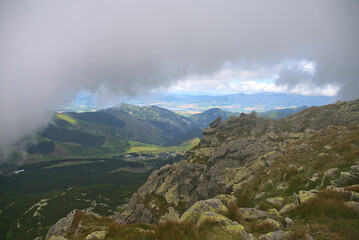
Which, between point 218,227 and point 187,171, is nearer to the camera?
point 218,227

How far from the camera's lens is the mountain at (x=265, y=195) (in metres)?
12.6

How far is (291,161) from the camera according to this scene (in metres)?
37.0

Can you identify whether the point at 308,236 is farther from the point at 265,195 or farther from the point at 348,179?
the point at 265,195

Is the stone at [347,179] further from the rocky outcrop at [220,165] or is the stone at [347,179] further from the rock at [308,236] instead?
the rocky outcrop at [220,165]

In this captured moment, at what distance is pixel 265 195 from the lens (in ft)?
94.4

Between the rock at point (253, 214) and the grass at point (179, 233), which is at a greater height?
the grass at point (179, 233)

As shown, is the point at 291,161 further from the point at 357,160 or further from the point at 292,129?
the point at 292,129

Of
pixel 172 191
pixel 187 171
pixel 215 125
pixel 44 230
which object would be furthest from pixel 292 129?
pixel 44 230

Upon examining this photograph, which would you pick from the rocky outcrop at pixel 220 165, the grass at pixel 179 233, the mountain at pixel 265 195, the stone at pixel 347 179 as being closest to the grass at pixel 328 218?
the mountain at pixel 265 195

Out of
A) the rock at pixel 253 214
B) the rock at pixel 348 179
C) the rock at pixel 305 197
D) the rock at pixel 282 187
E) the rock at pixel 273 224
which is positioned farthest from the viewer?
the rock at pixel 282 187

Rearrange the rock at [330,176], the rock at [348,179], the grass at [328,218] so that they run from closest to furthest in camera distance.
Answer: the grass at [328,218]
the rock at [348,179]
the rock at [330,176]

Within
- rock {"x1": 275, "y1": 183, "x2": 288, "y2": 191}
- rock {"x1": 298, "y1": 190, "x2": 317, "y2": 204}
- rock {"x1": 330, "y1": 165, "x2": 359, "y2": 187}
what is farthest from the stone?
rock {"x1": 275, "y1": 183, "x2": 288, "y2": 191}

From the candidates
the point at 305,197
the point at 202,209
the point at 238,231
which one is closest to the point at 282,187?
the point at 305,197

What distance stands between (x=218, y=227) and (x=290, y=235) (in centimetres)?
484
